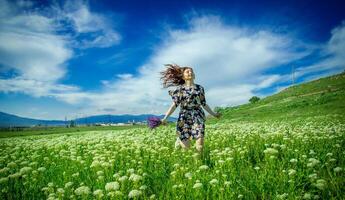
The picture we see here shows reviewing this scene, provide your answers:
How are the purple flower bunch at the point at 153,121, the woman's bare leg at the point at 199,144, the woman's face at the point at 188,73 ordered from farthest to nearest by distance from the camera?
1. the woman's face at the point at 188,73
2. the purple flower bunch at the point at 153,121
3. the woman's bare leg at the point at 199,144

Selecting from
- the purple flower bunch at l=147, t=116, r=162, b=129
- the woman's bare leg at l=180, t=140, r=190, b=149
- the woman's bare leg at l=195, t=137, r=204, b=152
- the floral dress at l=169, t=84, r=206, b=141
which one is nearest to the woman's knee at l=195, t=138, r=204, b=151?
the woman's bare leg at l=195, t=137, r=204, b=152

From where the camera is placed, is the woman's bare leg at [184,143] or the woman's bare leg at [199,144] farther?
the woman's bare leg at [184,143]

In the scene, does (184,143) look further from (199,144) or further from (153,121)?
(153,121)

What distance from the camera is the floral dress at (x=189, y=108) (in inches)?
410

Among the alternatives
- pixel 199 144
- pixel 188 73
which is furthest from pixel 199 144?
pixel 188 73

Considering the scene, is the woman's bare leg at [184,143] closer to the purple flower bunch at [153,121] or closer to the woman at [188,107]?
the woman at [188,107]

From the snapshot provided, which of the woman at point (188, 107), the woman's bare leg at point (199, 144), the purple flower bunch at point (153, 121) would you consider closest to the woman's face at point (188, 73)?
the woman at point (188, 107)

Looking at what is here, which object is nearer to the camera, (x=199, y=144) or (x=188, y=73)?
(x=199, y=144)

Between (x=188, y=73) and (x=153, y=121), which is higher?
(x=188, y=73)

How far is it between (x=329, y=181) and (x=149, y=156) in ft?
16.3

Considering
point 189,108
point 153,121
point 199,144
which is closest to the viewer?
point 199,144

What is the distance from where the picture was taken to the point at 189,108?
10.5 metres

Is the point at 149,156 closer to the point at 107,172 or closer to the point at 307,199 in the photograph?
the point at 107,172

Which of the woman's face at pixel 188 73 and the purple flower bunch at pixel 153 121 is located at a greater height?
the woman's face at pixel 188 73
